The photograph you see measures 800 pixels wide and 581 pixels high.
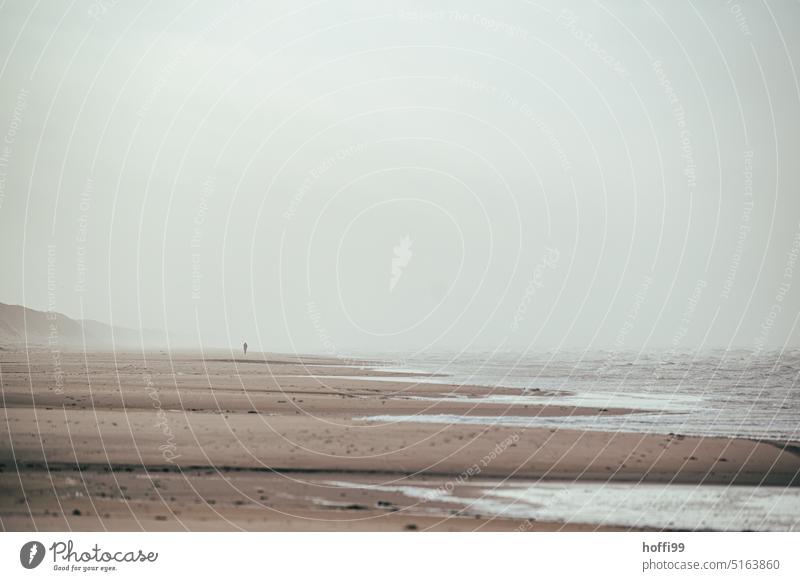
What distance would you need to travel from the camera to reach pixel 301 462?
8.23 metres

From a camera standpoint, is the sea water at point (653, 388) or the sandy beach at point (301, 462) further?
the sea water at point (653, 388)

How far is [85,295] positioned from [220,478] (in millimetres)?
6654

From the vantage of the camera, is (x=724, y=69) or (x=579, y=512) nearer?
(x=579, y=512)

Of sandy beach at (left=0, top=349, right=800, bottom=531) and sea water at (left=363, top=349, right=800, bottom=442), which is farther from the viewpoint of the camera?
sea water at (left=363, top=349, right=800, bottom=442)

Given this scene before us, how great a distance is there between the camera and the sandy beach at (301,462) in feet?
23.6

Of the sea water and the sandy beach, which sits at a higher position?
the sea water

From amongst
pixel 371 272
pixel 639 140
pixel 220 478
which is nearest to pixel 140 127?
pixel 371 272

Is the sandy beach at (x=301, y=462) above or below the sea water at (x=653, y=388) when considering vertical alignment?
below

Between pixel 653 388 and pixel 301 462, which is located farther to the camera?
pixel 653 388

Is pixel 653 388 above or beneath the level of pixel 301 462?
above

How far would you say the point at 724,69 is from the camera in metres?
9.72

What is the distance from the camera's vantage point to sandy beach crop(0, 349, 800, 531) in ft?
23.6
